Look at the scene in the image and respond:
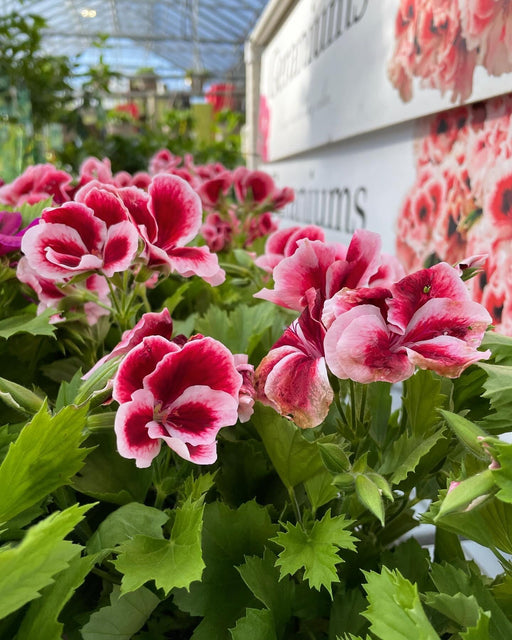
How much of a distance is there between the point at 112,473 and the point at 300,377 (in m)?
0.15

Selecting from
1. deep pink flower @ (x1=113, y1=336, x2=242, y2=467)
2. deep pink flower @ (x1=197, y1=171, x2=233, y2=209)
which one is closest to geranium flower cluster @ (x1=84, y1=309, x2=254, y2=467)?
deep pink flower @ (x1=113, y1=336, x2=242, y2=467)

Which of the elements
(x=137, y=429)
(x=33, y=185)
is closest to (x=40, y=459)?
(x=137, y=429)

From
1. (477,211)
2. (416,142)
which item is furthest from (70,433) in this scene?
(416,142)

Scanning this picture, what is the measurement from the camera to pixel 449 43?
2.70 feet

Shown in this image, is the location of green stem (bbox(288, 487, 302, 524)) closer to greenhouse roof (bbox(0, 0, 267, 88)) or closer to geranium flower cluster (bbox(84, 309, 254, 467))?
geranium flower cluster (bbox(84, 309, 254, 467))

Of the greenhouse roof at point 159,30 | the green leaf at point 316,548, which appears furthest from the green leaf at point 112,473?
the greenhouse roof at point 159,30

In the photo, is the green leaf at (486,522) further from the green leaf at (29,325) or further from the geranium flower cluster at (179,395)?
the green leaf at (29,325)

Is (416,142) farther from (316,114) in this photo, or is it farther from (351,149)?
(316,114)

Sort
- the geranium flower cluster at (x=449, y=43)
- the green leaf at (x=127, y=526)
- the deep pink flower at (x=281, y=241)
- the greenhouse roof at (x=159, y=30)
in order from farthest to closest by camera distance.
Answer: the greenhouse roof at (x=159, y=30) → the geranium flower cluster at (x=449, y=43) → the deep pink flower at (x=281, y=241) → the green leaf at (x=127, y=526)

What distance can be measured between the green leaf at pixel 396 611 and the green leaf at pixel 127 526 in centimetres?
12

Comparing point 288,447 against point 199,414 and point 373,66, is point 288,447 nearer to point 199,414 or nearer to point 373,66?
point 199,414

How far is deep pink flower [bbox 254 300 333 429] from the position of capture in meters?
0.30

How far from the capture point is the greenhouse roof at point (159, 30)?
11.3m

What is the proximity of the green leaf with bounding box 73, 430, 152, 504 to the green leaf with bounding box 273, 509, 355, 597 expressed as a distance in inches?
4.1
